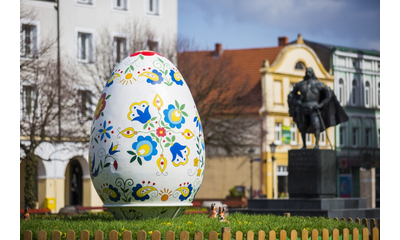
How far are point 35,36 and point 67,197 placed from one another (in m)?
9.74

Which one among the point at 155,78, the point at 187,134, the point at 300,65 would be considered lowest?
the point at 187,134

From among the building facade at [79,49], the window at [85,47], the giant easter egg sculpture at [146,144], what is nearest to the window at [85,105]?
the building facade at [79,49]

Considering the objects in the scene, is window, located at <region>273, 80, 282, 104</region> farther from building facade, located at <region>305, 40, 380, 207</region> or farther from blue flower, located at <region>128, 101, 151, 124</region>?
blue flower, located at <region>128, 101, 151, 124</region>

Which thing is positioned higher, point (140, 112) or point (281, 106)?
point (281, 106)

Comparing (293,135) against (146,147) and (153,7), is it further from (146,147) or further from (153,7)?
(146,147)

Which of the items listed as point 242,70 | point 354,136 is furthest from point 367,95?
point 242,70

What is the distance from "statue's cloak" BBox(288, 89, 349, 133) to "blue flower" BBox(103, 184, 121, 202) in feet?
35.6

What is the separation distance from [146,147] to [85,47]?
27496 millimetres

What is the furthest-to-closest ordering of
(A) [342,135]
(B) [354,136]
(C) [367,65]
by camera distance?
1. (B) [354,136]
2. (A) [342,135]
3. (C) [367,65]

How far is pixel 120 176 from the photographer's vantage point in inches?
513

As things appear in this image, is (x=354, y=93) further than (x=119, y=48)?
Yes

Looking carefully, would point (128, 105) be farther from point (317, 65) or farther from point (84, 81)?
point (317, 65)

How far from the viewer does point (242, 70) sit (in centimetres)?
5206
